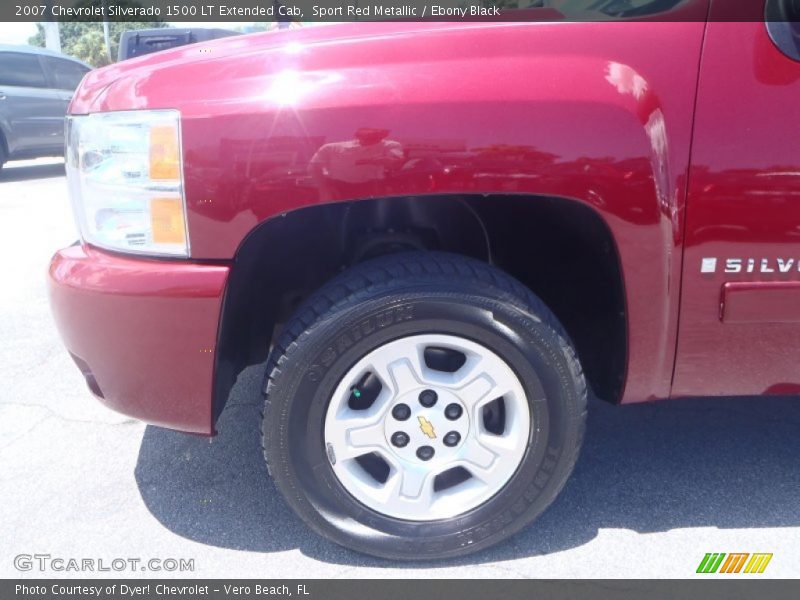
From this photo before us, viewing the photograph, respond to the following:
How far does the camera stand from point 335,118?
66.3 inches

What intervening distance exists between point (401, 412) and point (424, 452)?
0.15 meters

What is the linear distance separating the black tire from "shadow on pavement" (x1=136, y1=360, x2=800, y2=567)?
0.12 metres

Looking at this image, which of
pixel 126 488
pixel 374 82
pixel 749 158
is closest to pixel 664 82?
pixel 749 158

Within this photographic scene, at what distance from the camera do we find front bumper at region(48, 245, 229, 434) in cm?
179

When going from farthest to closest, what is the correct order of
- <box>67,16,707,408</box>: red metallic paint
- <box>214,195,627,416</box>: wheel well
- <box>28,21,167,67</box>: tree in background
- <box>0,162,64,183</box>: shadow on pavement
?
1. <box>28,21,167,67</box>: tree in background
2. <box>0,162,64,183</box>: shadow on pavement
3. <box>214,195,627,416</box>: wheel well
4. <box>67,16,707,408</box>: red metallic paint

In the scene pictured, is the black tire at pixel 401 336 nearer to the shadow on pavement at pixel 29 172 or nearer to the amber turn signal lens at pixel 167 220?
the amber turn signal lens at pixel 167 220

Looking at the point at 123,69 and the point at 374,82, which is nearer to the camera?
the point at 374,82

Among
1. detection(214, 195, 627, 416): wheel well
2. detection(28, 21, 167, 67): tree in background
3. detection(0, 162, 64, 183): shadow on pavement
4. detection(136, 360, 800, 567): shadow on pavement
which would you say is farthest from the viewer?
detection(28, 21, 167, 67): tree in background

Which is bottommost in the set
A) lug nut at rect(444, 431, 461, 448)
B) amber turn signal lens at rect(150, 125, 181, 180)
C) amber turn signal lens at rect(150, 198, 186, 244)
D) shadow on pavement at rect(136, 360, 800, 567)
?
shadow on pavement at rect(136, 360, 800, 567)

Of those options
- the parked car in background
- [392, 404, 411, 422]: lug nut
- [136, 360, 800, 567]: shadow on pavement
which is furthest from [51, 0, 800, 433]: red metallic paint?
the parked car in background

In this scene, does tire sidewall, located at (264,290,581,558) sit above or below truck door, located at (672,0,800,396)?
below

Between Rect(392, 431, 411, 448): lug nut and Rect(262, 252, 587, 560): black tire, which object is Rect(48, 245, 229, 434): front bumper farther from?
Rect(392, 431, 411, 448): lug nut

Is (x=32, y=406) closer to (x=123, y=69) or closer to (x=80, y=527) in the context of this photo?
(x=80, y=527)

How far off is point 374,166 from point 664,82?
763 millimetres
